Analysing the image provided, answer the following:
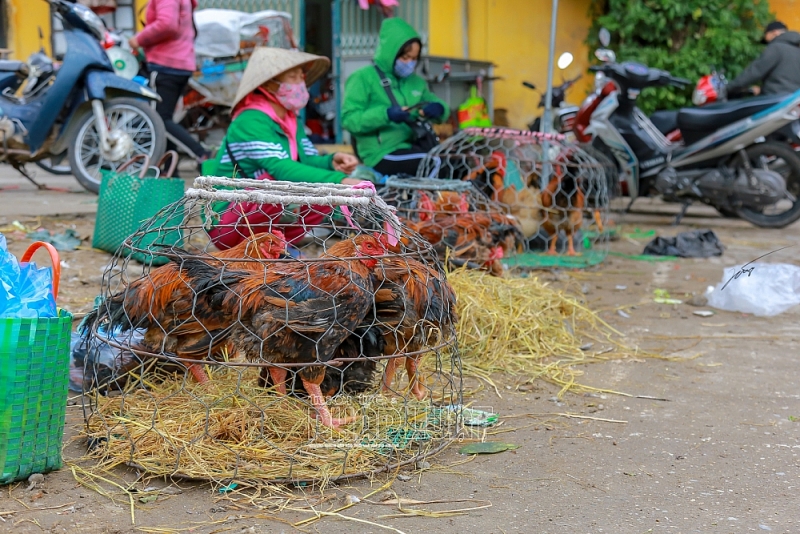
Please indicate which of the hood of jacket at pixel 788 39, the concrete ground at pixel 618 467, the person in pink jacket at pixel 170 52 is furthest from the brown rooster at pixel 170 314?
the hood of jacket at pixel 788 39

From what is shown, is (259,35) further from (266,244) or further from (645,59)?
(266,244)

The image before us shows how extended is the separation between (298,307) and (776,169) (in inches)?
261

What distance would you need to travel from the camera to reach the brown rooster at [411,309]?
3057 millimetres

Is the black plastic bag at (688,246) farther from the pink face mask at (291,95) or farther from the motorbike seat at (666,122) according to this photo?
the pink face mask at (291,95)

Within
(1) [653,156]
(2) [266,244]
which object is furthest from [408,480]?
(1) [653,156]

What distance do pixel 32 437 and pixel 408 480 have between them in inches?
46.0

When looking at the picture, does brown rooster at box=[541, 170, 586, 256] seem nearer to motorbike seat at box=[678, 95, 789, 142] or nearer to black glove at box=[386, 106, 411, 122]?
black glove at box=[386, 106, 411, 122]

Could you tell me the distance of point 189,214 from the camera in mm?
3131

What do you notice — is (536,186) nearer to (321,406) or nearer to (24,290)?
(321,406)

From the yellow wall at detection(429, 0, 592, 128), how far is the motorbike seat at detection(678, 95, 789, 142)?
141 inches

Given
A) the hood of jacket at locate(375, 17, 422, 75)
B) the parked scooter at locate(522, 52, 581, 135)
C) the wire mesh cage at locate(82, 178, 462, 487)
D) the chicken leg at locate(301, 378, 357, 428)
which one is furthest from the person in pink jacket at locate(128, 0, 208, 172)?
the chicken leg at locate(301, 378, 357, 428)

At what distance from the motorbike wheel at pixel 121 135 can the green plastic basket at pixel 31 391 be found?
15.2 feet

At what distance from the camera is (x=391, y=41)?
668cm

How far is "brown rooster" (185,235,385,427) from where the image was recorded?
2.81 metres
